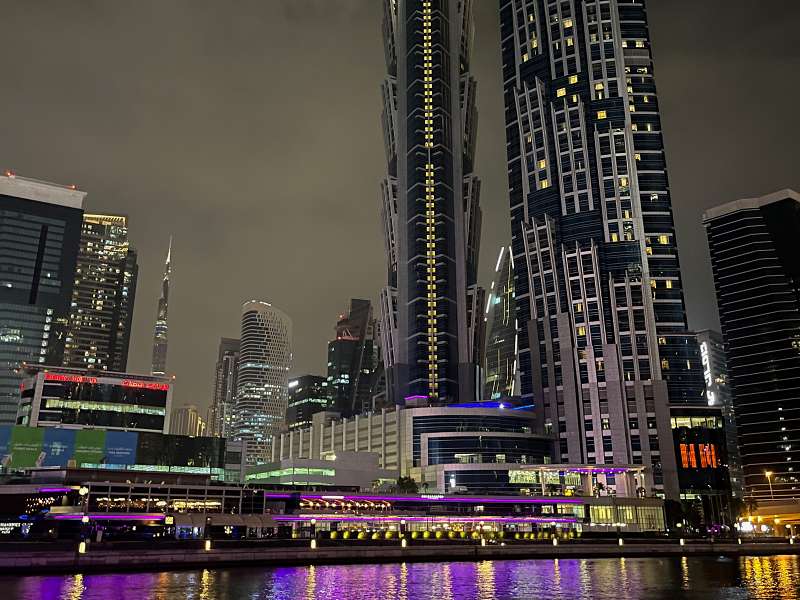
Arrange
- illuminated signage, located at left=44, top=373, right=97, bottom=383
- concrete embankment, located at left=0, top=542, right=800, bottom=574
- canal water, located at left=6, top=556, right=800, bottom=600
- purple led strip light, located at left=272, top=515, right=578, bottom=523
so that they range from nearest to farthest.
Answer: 1. canal water, located at left=6, top=556, right=800, bottom=600
2. concrete embankment, located at left=0, top=542, right=800, bottom=574
3. purple led strip light, located at left=272, top=515, right=578, bottom=523
4. illuminated signage, located at left=44, top=373, right=97, bottom=383

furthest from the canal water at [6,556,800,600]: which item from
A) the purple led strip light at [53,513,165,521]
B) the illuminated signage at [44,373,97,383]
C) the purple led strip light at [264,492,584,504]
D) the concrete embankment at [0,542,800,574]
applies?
the illuminated signage at [44,373,97,383]

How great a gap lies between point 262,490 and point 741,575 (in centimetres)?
11108

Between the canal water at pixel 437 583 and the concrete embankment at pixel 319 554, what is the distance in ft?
9.68

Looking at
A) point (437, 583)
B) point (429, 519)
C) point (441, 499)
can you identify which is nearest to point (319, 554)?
point (437, 583)

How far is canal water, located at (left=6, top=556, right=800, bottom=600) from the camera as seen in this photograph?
6469cm

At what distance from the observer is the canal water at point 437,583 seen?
212ft

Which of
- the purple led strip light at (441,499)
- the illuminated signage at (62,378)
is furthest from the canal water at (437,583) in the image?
the illuminated signage at (62,378)

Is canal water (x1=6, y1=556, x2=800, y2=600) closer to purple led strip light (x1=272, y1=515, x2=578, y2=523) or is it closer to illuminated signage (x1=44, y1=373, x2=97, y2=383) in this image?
purple led strip light (x1=272, y1=515, x2=578, y2=523)

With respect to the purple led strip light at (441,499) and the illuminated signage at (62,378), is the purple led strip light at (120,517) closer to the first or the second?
the purple led strip light at (441,499)

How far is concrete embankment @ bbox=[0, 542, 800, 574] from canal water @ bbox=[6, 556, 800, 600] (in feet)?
9.68

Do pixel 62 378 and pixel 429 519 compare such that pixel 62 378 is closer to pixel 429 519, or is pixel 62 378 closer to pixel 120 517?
pixel 120 517

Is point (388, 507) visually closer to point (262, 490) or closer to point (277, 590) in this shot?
point (262, 490)

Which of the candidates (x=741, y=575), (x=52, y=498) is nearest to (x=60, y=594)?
(x=741, y=575)

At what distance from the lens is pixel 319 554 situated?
327ft
